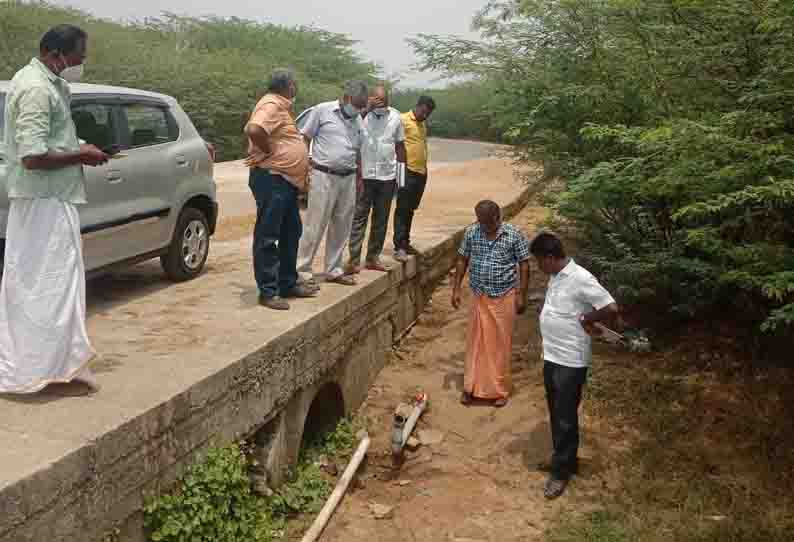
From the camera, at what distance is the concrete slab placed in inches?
136

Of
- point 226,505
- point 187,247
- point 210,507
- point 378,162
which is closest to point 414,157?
point 378,162

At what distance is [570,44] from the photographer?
796 centimetres

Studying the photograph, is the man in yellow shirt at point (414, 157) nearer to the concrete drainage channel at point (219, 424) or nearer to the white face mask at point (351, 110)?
the concrete drainage channel at point (219, 424)

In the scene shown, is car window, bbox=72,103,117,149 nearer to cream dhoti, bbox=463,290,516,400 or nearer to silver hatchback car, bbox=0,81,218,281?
silver hatchback car, bbox=0,81,218,281

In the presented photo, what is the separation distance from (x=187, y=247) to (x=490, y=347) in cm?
272

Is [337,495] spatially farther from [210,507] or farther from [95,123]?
[95,123]

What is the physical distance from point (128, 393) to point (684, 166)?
11.7 feet

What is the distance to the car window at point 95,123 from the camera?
582cm

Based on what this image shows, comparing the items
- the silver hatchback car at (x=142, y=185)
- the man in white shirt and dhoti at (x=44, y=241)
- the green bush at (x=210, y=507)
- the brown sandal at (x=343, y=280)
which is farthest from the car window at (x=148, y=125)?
the green bush at (x=210, y=507)

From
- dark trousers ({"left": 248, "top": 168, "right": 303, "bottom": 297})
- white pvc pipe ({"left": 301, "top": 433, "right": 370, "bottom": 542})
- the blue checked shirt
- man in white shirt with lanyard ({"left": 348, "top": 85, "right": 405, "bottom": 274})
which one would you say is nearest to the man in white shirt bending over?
the blue checked shirt

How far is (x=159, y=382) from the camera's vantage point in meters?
4.40

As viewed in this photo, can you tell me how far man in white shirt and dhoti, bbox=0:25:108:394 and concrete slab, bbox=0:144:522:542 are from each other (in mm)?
222

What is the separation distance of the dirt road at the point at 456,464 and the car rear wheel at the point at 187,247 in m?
1.96

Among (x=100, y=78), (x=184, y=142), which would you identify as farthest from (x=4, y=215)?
(x=100, y=78)
